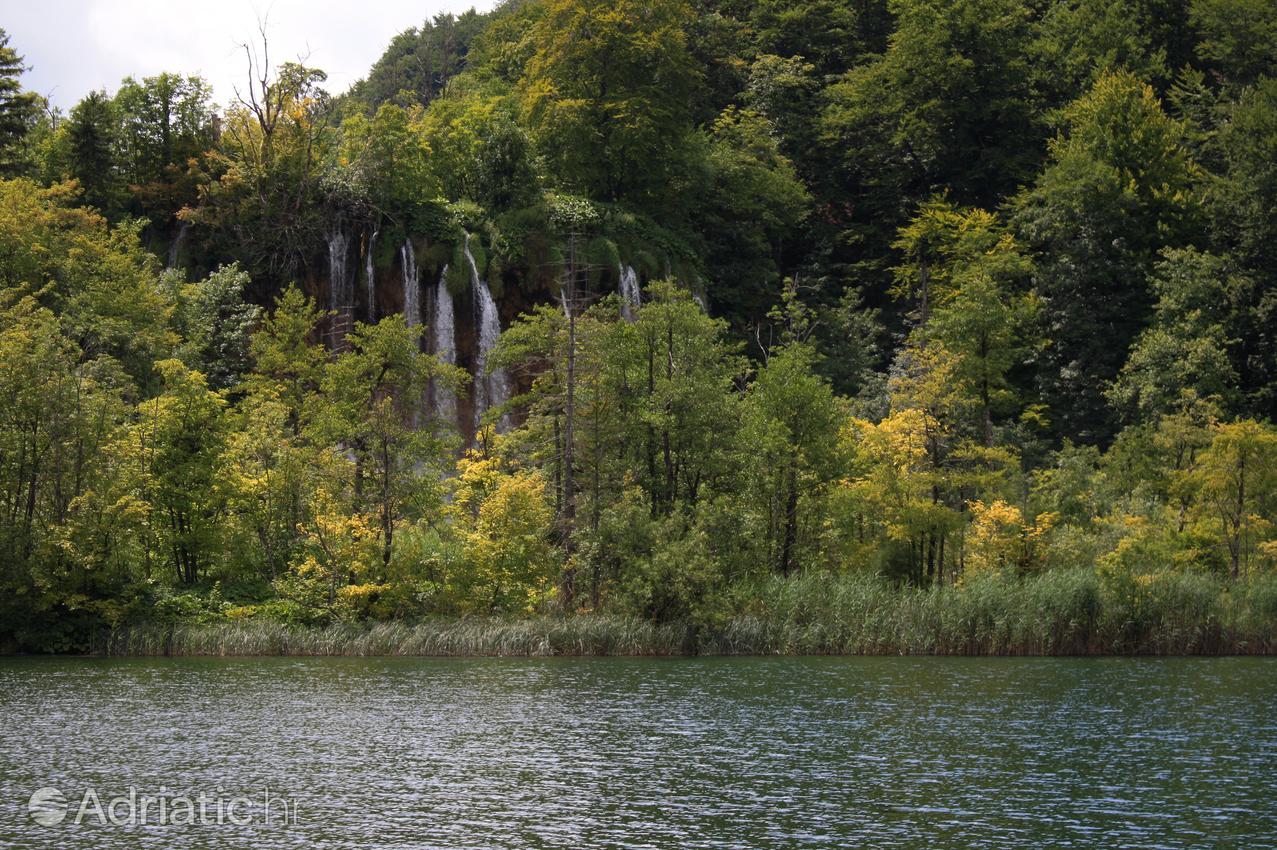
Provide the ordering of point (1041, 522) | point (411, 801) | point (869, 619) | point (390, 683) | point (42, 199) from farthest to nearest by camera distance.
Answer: point (42, 199)
point (1041, 522)
point (869, 619)
point (390, 683)
point (411, 801)

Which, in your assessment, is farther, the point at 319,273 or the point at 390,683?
the point at 319,273

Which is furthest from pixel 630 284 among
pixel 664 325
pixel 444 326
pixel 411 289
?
pixel 664 325

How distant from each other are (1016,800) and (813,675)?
13246 mm

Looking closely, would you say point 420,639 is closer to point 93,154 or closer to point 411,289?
point 411,289

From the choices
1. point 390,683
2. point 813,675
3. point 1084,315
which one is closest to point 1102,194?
point 1084,315

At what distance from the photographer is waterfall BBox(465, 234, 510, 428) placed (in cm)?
5631

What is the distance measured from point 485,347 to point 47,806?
39.1 m

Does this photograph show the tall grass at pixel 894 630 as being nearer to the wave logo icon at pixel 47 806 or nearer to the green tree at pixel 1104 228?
the wave logo icon at pixel 47 806

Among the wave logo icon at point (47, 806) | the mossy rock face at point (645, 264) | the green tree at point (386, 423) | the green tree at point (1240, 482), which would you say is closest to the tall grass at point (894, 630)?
the green tree at point (1240, 482)

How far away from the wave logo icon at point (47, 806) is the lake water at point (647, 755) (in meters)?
0.08

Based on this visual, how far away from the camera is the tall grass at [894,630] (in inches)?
1446

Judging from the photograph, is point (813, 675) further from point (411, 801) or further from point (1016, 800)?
point (411, 801)

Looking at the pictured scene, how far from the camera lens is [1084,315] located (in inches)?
2469

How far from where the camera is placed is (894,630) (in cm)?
3716
